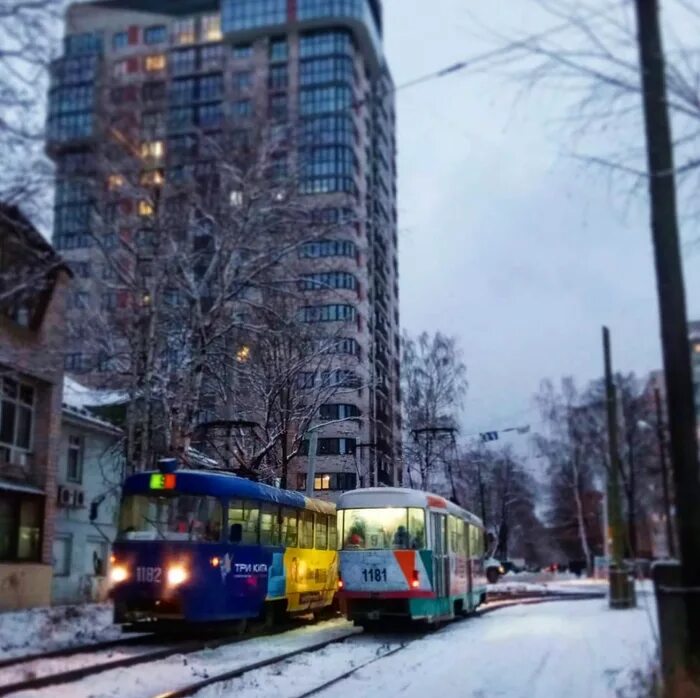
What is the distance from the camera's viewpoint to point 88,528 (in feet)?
103

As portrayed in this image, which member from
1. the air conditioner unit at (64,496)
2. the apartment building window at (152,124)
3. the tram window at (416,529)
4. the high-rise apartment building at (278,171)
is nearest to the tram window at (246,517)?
the high-rise apartment building at (278,171)

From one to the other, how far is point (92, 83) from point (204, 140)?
31.5ft

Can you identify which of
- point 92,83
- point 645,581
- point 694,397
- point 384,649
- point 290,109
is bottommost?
point 384,649

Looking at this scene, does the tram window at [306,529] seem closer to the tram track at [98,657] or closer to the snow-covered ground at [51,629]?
the tram track at [98,657]

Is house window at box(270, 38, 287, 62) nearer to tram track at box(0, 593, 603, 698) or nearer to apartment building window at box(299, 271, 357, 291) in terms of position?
apartment building window at box(299, 271, 357, 291)

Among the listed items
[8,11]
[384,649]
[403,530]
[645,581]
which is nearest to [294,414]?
[403,530]

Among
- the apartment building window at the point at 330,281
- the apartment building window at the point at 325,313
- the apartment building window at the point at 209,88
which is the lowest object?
the apartment building window at the point at 325,313

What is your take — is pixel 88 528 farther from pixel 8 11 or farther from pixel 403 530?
pixel 8 11

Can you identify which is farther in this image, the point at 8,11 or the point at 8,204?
the point at 8,204

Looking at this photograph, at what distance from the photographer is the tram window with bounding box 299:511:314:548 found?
20.9 metres

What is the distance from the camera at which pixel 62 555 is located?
2994 cm

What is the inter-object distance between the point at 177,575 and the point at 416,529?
5.24 meters

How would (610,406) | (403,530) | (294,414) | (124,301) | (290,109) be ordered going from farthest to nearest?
(290,109)
(124,301)
(294,414)
(403,530)
(610,406)

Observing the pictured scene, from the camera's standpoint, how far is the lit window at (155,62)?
2187 cm
